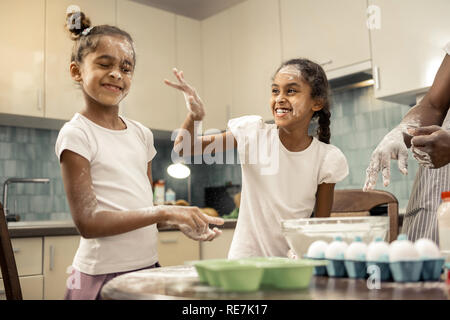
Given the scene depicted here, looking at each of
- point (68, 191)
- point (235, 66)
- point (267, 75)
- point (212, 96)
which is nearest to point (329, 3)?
point (267, 75)

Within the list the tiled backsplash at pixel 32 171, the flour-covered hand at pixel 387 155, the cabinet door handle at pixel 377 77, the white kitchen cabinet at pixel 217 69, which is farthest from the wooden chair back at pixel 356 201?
the tiled backsplash at pixel 32 171

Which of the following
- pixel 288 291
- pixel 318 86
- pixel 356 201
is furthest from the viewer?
pixel 356 201

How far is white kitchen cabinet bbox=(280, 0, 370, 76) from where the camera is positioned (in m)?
2.33

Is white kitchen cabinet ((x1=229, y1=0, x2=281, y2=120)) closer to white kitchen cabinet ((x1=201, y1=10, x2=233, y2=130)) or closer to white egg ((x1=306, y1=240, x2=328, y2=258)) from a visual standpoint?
white kitchen cabinet ((x1=201, y1=10, x2=233, y2=130))

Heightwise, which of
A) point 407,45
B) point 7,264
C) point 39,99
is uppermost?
point 407,45

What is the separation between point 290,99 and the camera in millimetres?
1271

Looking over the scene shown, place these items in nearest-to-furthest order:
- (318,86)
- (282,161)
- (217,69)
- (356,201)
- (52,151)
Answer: (282,161) < (318,86) < (356,201) < (52,151) < (217,69)

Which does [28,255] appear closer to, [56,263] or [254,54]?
[56,263]

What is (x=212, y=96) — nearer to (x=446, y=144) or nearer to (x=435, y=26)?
(x=435, y=26)

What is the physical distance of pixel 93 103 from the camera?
3.24 ft

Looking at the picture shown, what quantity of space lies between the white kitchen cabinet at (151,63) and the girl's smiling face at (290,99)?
1.62m

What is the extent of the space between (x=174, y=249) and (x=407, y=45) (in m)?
1.45

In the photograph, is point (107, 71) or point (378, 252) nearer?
point (378, 252)

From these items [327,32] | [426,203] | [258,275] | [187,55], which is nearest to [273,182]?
[426,203]
